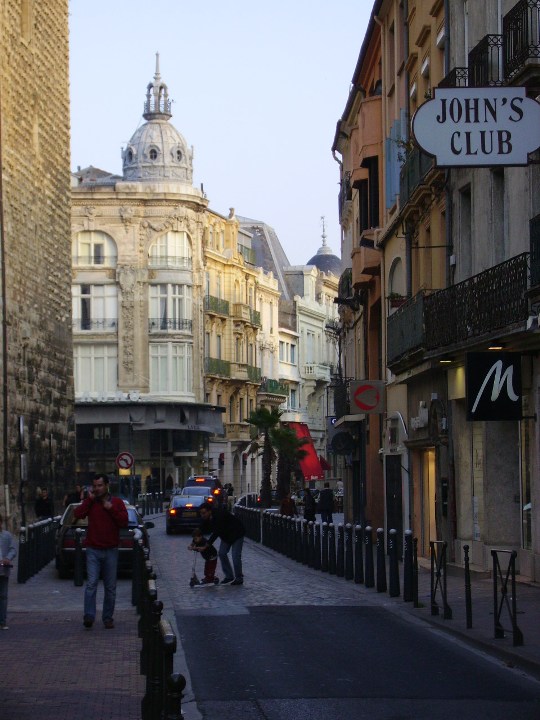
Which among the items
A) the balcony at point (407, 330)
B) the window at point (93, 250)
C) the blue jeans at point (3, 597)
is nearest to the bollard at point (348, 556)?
the balcony at point (407, 330)

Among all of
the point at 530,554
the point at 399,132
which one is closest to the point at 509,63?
the point at 530,554

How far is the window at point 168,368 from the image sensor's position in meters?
79.5

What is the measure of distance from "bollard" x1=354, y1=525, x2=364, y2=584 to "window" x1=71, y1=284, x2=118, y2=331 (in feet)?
185

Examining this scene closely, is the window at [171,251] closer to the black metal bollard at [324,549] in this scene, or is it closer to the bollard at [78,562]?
the black metal bollard at [324,549]

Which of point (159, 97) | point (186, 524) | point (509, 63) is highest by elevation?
point (159, 97)

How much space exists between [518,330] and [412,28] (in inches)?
490

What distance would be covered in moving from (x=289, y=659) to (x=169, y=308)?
66850 mm

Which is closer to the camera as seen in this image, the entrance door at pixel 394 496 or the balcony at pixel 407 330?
the balcony at pixel 407 330

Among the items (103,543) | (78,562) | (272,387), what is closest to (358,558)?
(78,562)

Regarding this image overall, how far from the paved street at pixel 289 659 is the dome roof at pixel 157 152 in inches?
2383

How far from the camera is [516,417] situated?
17438 millimetres

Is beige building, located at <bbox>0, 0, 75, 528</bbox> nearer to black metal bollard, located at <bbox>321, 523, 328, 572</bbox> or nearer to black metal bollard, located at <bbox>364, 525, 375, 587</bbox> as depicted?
black metal bollard, located at <bbox>321, 523, 328, 572</bbox>

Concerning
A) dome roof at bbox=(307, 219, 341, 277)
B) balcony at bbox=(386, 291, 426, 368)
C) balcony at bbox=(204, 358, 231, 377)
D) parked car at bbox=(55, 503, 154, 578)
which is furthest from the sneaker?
dome roof at bbox=(307, 219, 341, 277)

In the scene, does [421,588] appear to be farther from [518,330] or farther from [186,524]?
[186,524]
